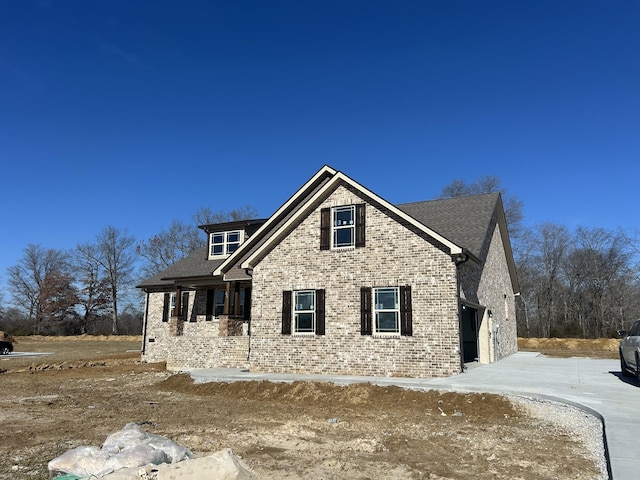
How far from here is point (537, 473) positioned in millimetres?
5578

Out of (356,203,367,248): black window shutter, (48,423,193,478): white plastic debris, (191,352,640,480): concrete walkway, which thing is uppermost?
(356,203,367,248): black window shutter

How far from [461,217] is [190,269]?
13.2 metres

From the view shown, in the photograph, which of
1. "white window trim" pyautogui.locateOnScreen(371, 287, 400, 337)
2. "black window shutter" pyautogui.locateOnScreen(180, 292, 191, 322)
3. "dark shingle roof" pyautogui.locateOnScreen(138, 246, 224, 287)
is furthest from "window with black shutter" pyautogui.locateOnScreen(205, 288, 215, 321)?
"white window trim" pyautogui.locateOnScreen(371, 287, 400, 337)

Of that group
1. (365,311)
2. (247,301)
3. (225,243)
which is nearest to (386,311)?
(365,311)

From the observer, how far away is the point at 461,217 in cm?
1884

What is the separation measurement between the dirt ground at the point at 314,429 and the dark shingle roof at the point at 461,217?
274 inches

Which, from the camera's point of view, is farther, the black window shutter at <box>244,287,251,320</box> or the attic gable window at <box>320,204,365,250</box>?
the black window shutter at <box>244,287,251,320</box>

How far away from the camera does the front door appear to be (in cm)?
1988

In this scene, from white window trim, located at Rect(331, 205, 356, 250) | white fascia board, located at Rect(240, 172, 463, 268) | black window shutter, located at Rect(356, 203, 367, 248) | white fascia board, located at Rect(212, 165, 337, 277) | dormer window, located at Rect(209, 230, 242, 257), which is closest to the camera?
white fascia board, located at Rect(240, 172, 463, 268)

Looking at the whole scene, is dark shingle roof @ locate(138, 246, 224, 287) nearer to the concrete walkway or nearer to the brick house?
the brick house

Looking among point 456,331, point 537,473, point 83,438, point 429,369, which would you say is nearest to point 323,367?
point 429,369

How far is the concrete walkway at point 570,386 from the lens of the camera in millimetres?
6289

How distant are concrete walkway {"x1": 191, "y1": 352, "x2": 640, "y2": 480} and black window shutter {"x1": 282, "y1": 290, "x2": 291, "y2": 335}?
1646 mm

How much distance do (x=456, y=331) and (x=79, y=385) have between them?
13.1m
